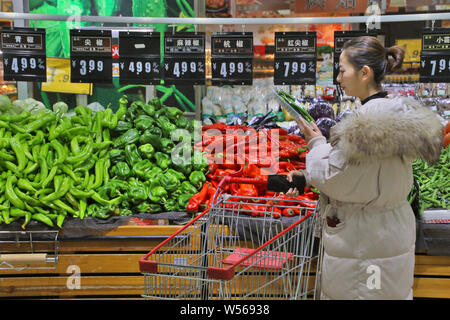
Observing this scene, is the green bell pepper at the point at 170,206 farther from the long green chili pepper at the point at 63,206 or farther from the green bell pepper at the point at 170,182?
the long green chili pepper at the point at 63,206

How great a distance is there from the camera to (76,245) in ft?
11.9

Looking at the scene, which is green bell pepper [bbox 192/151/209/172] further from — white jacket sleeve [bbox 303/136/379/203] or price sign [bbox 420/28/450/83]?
price sign [bbox 420/28/450/83]

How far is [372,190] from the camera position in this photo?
2.40m

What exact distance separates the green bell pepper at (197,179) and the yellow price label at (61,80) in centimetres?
400

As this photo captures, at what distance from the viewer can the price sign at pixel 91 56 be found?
4.73 meters

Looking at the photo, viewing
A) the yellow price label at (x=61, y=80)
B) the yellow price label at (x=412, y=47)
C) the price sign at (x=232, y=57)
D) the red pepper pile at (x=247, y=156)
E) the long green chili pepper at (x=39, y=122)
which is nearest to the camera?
the red pepper pile at (x=247, y=156)

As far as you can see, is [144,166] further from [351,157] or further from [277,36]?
[351,157]

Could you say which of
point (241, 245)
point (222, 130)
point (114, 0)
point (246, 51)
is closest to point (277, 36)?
point (246, 51)

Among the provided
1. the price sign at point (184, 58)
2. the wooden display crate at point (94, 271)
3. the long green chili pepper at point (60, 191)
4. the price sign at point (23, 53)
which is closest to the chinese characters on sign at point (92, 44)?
the price sign at point (23, 53)

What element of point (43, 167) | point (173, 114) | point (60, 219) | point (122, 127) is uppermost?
point (173, 114)

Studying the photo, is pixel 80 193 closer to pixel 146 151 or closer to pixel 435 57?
pixel 146 151

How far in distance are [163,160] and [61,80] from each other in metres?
4.37

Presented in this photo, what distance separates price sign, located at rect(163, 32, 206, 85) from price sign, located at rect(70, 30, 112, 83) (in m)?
0.56

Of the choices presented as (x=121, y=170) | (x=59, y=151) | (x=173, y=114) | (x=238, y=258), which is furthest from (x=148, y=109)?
(x=238, y=258)
